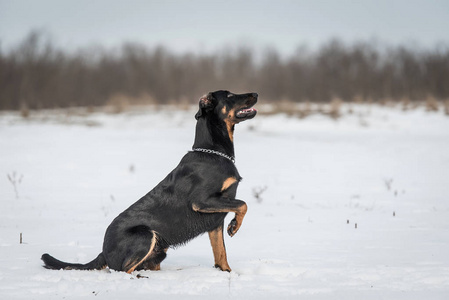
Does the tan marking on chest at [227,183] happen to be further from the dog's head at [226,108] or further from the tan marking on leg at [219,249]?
the dog's head at [226,108]

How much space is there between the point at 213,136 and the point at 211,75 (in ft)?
99.2

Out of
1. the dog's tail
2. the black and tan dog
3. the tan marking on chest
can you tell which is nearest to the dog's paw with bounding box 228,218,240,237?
the black and tan dog

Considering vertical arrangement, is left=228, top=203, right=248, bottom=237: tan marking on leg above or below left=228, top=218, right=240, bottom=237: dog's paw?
above

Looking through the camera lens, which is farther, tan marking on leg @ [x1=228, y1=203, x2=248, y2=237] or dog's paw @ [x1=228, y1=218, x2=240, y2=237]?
dog's paw @ [x1=228, y1=218, x2=240, y2=237]

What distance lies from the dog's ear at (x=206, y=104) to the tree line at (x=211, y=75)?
16109mm

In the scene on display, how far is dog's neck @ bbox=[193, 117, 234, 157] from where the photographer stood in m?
4.29

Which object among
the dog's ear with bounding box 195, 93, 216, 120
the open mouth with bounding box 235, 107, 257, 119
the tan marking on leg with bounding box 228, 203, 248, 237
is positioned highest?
the dog's ear with bounding box 195, 93, 216, 120

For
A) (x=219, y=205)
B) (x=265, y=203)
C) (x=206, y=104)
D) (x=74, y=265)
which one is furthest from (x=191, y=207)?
(x=265, y=203)

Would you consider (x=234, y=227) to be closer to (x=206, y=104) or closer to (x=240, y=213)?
(x=240, y=213)

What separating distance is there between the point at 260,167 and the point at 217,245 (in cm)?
698

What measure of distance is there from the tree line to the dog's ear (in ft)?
52.9

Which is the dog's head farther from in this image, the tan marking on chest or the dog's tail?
the dog's tail

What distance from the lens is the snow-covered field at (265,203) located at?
3.84 meters

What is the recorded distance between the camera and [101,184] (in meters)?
9.63
